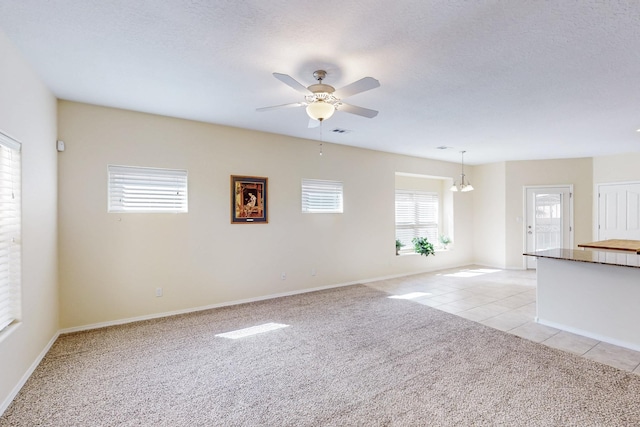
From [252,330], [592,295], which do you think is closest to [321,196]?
[252,330]

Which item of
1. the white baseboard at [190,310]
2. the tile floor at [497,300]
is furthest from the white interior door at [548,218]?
the white baseboard at [190,310]

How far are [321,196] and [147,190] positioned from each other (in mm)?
2754

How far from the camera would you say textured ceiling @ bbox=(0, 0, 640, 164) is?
1955 millimetres

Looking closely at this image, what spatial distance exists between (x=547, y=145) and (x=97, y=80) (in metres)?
6.83

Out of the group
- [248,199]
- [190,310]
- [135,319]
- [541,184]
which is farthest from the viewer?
[541,184]

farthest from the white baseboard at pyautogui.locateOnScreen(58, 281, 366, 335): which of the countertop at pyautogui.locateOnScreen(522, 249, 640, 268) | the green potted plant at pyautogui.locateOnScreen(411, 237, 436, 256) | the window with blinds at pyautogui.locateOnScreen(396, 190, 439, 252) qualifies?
the countertop at pyautogui.locateOnScreen(522, 249, 640, 268)

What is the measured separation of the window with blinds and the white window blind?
211cm

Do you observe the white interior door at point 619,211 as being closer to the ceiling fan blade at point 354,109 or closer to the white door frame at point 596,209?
the white door frame at point 596,209

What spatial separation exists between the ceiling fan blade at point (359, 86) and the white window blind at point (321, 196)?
2892 millimetres

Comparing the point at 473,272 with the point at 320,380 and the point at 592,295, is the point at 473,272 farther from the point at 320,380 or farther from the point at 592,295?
the point at 320,380

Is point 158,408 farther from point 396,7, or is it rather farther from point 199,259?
point 396,7

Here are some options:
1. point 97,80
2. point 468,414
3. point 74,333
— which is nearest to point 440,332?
point 468,414

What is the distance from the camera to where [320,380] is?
2.52 m

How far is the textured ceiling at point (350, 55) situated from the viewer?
6.41 ft
